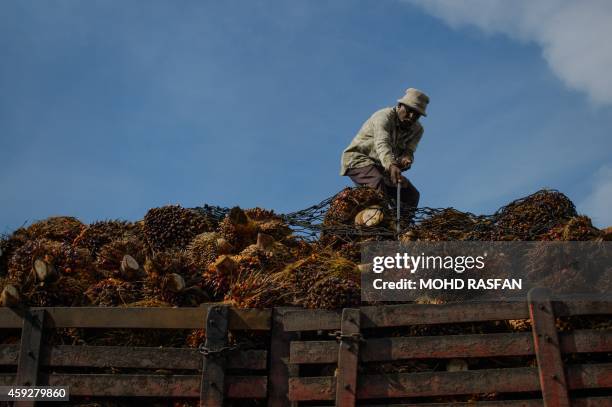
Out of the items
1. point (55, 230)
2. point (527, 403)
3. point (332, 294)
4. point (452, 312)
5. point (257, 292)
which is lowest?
point (527, 403)

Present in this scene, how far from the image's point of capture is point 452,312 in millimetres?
7211

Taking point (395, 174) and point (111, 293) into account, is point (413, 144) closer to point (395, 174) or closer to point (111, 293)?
point (395, 174)

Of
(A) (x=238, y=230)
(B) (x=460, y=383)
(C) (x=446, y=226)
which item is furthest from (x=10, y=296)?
(C) (x=446, y=226)

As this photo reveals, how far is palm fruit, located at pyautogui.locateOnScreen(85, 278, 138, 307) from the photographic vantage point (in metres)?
8.23

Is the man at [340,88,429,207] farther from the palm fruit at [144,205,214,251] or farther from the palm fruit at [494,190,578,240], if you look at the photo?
the palm fruit at [144,205,214,251]

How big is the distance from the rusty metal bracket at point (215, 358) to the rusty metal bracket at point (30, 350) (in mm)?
1623

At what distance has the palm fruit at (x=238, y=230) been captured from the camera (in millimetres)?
9312

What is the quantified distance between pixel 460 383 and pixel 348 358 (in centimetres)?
100

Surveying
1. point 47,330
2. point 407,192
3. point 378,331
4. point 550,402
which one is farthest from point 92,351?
point 407,192

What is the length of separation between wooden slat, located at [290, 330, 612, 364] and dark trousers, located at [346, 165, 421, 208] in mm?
4267

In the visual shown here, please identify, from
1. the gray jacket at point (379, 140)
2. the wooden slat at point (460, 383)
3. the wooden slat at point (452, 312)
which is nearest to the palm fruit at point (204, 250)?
the wooden slat at point (452, 312)

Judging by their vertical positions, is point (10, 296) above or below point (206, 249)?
below

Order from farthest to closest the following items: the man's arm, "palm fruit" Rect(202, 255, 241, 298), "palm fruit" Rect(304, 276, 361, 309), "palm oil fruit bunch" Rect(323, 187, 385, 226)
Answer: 1. the man's arm
2. "palm oil fruit bunch" Rect(323, 187, 385, 226)
3. "palm fruit" Rect(202, 255, 241, 298)
4. "palm fruit" Rect(304, 276, 361, 309)

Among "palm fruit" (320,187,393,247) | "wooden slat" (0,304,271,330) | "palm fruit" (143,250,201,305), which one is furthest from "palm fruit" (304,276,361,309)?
"palm fruit" (320,187,393,247)
